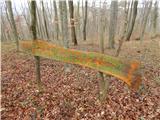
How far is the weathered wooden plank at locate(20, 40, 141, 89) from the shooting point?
5.13m

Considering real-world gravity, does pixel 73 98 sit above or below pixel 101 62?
below

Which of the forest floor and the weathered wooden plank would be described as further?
the forest floor

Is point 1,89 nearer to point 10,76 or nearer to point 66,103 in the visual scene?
point 10,76

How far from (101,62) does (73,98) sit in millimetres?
1900

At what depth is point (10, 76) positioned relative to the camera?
823cm

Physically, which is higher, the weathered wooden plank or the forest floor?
the weathered wooden plank

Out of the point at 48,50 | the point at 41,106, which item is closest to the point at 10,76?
the point at 41,106

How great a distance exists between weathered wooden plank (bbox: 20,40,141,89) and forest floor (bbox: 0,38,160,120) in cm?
118

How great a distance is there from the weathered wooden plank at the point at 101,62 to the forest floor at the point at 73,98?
1.18m

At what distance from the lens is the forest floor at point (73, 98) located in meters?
5.87

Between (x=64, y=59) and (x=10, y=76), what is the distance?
12.2ft

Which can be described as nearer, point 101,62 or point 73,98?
point 101,62

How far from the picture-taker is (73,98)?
651 centimetres

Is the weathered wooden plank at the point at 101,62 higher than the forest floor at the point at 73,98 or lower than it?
higher
